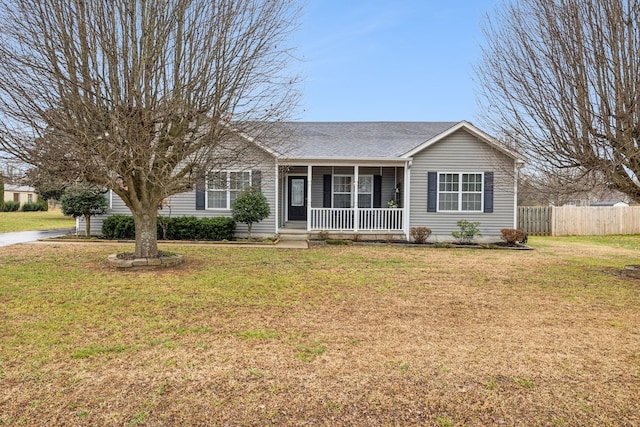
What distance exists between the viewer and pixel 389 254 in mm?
11383

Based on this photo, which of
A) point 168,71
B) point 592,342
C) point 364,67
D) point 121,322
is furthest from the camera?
point 364,67

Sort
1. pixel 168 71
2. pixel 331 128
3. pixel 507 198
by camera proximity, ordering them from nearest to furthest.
Result: pixel 168 71
pixel 507 198
pixel 331 128

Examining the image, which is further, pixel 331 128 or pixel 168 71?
pixel 331 128

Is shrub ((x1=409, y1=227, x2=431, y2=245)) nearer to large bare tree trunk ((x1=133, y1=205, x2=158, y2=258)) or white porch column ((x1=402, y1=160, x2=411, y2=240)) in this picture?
white porch column ((x1=402, y1=160, x2=411, y2=240))

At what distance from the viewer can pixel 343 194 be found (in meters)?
16.0

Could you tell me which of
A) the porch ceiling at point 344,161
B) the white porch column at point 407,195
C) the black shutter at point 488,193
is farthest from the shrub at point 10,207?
the black shutter at point 488,193

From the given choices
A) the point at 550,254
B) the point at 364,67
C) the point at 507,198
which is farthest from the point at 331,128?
the point at 550,254

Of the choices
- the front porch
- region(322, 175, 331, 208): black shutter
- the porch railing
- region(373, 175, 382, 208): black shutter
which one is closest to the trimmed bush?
the front porch

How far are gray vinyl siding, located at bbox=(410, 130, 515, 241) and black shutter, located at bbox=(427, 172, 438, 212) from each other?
125 mm

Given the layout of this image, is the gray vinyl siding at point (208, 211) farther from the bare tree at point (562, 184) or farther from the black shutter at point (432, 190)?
the bare tree at point (562, 184)

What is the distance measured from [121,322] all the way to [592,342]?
223 inches

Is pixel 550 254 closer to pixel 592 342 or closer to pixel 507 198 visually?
pixel 507 198

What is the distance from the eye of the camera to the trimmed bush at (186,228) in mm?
13445

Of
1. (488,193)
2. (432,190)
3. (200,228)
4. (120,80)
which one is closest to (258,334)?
(120,80)
